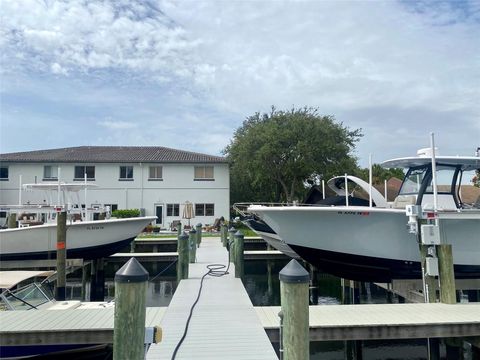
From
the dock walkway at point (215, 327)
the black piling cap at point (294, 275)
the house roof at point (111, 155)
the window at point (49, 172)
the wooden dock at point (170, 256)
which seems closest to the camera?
the black piling cap at point (294, 275)

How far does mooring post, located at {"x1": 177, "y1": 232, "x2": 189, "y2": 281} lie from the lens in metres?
9.34

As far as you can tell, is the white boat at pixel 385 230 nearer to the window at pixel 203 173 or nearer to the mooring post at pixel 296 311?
Answer: the mooring post at pixel 296 311

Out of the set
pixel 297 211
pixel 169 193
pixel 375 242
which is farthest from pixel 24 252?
pixel 169 193

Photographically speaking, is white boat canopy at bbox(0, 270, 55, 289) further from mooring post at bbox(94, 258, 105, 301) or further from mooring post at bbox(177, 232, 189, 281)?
mooring post at bbox(94, 258, 105, 301)

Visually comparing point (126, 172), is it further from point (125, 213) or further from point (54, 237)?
point (54, 237)

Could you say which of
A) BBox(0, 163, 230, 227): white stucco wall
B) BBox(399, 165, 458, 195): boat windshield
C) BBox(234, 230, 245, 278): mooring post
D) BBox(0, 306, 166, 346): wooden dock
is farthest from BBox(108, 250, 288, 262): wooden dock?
BBox(0, 163, 230, 227): white stucco wall

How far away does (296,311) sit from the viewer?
3885 mm

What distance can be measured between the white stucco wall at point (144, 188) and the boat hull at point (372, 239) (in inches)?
830

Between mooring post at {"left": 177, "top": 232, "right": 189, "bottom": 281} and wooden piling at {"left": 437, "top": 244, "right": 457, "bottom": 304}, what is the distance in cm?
538

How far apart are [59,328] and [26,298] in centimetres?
256

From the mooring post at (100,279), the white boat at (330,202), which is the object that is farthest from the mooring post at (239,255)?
the mooring post at (100,279)

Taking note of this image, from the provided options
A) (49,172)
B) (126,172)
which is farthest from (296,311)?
(49,172)

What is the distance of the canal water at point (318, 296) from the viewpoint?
932 cm

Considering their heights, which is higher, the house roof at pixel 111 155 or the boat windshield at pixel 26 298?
the house roof at pixel 111 155
